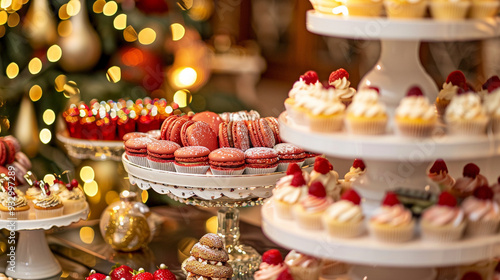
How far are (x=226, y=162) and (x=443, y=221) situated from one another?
0.82 meters

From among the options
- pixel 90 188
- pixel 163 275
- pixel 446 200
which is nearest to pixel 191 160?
pixel 163 275

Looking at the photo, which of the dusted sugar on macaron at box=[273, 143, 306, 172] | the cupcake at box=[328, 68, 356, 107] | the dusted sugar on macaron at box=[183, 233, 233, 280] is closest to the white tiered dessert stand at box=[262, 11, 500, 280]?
the cupcake at box=[328, 68, 356, 107]

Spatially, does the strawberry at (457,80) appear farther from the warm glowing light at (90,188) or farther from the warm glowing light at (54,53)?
the warm glowing light at (90,188)

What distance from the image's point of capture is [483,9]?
141cm

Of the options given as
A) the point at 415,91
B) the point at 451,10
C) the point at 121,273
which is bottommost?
the point at 121,273

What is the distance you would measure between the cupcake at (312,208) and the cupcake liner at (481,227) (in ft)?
0.94

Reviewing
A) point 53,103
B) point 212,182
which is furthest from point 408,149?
point 53,103

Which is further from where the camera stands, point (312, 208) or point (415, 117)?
point (312, 208)

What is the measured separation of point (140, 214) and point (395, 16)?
4.66ft

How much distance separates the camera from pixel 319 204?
1.51 meters

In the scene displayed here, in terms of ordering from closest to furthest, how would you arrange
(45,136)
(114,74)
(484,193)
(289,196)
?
(484,193), (289,196), (45,136), (114,74)

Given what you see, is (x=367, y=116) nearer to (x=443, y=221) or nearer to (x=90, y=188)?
(x=443, y=221)

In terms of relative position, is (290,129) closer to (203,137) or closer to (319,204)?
(319,204)

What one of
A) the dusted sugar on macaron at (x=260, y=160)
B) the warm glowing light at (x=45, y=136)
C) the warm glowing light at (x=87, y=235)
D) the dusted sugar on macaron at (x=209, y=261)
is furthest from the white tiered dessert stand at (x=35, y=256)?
the warm glowing light at (x=45, y=136)
